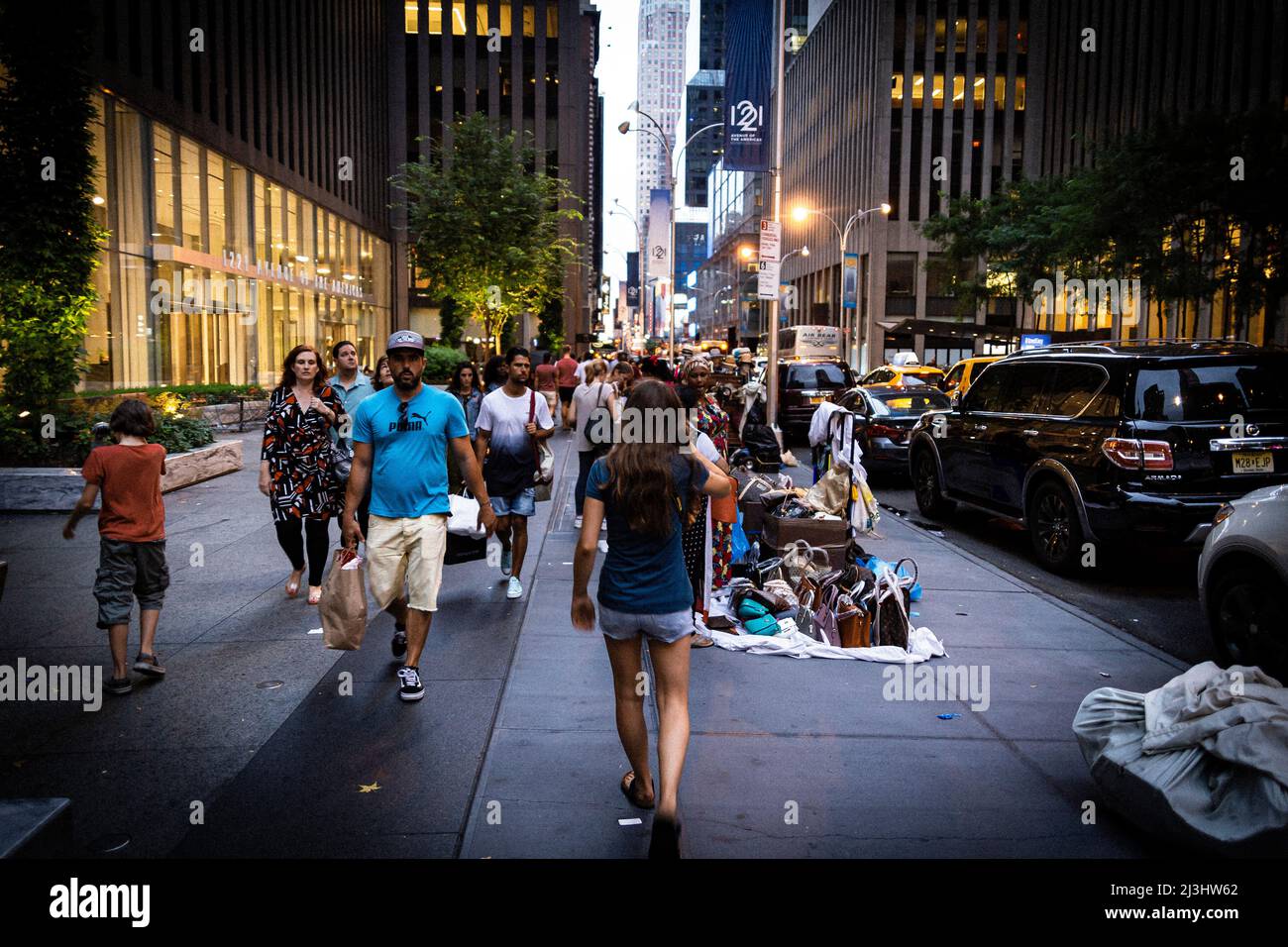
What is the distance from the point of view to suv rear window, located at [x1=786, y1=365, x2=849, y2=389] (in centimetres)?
2178

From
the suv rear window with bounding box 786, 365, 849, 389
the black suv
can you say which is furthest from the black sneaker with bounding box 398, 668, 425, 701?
the suv rear window with bounding box 786, 365, 849, 389

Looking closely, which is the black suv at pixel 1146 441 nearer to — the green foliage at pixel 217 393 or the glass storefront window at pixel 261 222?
the green foliage at pixel 217 393

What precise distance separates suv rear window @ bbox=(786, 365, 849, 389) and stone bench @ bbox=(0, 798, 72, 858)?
1998 centimetres

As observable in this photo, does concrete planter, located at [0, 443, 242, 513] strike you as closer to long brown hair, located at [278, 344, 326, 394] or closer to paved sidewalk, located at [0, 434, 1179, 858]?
paved sidewalk, located at [0, 434, 1179, 858]

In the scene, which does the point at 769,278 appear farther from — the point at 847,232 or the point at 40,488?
the point at 847,232

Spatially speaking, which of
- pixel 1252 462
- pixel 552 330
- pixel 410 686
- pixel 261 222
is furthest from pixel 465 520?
pixel 552 330

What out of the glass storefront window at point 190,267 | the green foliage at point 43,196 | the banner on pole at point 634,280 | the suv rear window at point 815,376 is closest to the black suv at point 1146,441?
the green foliage at point 43,196

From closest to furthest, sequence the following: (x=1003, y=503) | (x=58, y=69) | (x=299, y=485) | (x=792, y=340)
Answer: (x=299, y=485) < (x=1003, y=503) < (x=58, y=69) < (x=792, y=340)

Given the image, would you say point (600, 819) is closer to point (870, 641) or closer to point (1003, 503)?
point (870, 641)

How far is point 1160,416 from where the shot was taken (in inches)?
317

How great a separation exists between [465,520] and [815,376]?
15693 millimetres

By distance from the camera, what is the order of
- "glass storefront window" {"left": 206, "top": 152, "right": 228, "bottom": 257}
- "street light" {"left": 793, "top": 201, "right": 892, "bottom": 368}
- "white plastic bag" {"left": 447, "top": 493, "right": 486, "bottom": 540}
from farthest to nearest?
"street light" {"left": 793, "top": 201, "right": 892, "bottom": 368} → "glass storefront window" {"left": 206, "top": 152, "right": 228, "bottom": 257} → "white plastic bag" {"left": 447, "top": 493, "right": 486, "bottom": 540}
